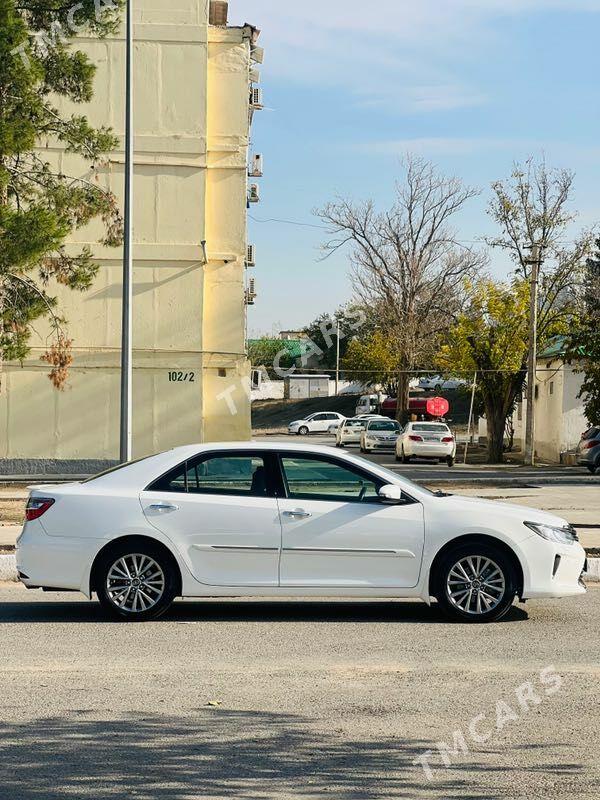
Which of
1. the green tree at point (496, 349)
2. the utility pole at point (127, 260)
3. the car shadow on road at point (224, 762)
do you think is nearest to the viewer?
the car shadow on road at point (224, 762)

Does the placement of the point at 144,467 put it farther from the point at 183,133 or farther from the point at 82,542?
the point at 183,133

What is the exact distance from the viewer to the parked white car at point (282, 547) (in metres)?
10.8

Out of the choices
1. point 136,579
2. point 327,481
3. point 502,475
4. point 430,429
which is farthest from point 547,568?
point 430,429

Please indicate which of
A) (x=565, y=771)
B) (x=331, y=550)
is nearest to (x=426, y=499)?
(x=331, y=550)

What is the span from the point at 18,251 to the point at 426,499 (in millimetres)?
14387

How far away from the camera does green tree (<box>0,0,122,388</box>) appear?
77.2ft

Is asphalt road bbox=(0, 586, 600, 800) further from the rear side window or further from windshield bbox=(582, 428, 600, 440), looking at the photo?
the rear side window

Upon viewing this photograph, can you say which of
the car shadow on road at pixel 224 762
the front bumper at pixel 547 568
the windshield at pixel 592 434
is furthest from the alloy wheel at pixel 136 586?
the windshield at pixel 592 434

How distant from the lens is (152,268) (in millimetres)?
35750

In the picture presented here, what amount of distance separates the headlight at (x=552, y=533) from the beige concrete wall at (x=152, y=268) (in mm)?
25202

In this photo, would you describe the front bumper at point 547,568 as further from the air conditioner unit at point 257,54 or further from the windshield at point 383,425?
the windshield at point 383,425

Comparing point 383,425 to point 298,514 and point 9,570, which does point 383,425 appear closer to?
point 9,570

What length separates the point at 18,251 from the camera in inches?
923

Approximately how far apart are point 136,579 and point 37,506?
3.44 ft
